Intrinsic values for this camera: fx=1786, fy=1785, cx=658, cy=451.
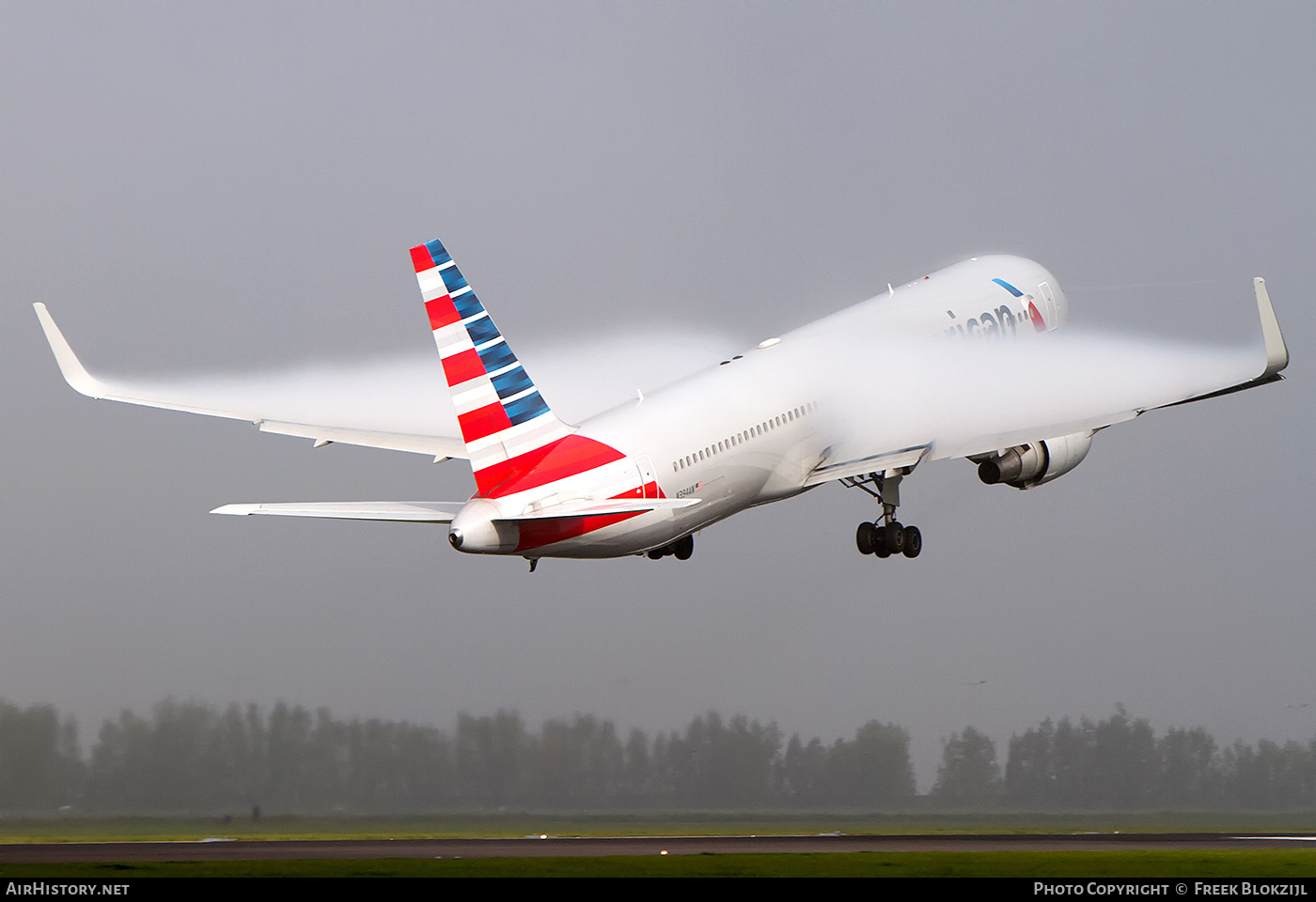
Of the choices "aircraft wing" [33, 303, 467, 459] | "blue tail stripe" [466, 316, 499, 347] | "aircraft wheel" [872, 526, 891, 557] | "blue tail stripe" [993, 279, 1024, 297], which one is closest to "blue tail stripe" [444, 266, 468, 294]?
"blue tail stripe" [466, 316, 499, 347]

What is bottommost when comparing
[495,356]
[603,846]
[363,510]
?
[603,846]

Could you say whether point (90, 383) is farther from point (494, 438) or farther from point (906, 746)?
point (906, 746)

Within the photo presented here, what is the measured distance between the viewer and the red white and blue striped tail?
3262 cm

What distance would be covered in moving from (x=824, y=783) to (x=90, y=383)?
23.2 m

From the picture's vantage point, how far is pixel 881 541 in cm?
4472

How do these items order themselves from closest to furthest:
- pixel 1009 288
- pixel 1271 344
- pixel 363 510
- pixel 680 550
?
1. pixel 363 510
2. pixel 1271 344
3. pixel 680 550
4. pixel 1009 288

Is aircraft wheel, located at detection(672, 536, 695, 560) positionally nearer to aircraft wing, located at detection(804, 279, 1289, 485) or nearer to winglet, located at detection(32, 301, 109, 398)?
aircraft wing, located at detection(804, 279, 1289, 485)

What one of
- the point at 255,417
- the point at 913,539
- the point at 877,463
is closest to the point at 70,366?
the point at 255,417

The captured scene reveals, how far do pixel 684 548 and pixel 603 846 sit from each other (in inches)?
291

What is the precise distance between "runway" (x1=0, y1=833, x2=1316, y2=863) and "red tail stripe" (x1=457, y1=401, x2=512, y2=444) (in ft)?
31.2

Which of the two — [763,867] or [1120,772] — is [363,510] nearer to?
[763,867]

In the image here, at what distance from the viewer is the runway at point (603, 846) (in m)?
38.7

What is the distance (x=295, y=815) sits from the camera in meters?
48.4
